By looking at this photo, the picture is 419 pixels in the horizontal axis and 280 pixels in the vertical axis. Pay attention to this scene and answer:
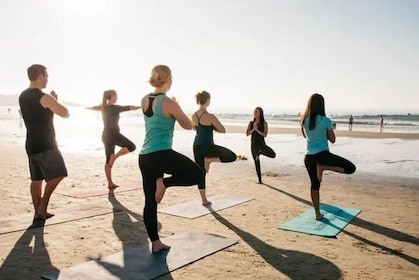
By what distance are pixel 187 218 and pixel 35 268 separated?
2.79 metres

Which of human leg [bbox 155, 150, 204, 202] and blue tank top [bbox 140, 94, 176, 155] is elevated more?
blue tank top [bbox 140, 94, 176, 155]

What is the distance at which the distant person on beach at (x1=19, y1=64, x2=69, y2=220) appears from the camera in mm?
5918

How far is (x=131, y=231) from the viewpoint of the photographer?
233 inches

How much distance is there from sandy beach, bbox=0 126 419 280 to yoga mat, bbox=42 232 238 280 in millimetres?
152

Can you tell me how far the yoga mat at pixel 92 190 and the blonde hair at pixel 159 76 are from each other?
4.68 meters

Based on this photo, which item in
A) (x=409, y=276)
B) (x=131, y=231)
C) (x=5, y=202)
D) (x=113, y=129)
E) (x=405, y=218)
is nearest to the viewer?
(x=409, y=276)

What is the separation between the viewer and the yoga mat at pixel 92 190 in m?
8.53

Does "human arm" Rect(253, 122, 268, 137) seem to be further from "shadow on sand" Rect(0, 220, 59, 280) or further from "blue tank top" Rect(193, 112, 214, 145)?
"shadow on sand" Rect(0, 220, 59, 280)

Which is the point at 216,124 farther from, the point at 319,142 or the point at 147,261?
the point at 147,261

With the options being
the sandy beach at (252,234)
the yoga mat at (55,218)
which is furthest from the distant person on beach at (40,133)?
the sandy beach at (252,234)

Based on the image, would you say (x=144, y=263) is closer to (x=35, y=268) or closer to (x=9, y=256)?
(x=35, y=268)

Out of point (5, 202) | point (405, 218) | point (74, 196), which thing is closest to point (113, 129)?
point (74, 196)

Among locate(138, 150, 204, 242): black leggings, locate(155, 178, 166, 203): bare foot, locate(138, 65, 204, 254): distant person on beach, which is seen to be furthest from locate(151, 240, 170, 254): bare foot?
locate(155, 178, 166, 203): bare foot

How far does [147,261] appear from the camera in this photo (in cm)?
460
